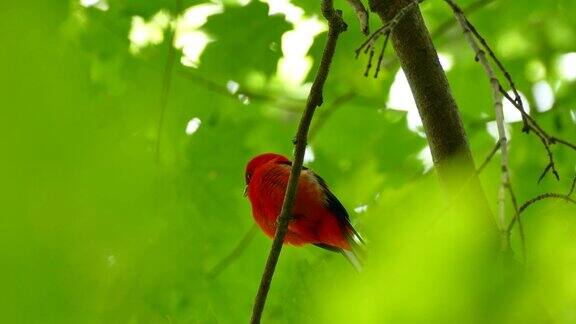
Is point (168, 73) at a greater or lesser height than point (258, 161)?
greater

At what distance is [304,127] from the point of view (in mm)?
2646

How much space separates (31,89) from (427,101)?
4.98 feet

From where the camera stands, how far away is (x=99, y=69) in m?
3.33

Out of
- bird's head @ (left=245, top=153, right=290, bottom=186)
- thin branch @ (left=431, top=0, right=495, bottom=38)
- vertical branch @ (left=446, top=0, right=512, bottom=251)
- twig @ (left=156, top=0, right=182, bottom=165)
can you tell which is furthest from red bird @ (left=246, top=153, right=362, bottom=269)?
vertical branch @ (left=446, top=0, right=512, bottom=251)

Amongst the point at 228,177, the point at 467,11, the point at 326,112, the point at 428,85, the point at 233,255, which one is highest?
the point at 467,11

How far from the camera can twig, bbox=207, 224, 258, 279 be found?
3594mm

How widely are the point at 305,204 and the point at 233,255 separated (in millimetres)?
406

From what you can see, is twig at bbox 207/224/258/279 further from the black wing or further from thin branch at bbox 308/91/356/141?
thin branch at bbox 308/91/356/141

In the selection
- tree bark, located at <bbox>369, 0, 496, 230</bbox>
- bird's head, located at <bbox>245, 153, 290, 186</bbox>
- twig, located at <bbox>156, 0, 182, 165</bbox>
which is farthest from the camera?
bird's head, located at <bbox>245, 153, 290, 186</bbox>

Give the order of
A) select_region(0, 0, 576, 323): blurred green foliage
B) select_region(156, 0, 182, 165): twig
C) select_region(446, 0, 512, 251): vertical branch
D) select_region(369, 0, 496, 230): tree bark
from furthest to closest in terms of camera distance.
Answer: select_region(156, 0, 182, 165): twig → select_region(369, 0, 496, 230): tree bark → select_region(446, 0, 512, 251): vertical branch → select_region(0, 0, 576, 323): blurred green foliage

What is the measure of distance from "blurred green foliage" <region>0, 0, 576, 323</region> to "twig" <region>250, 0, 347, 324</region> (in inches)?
7.5

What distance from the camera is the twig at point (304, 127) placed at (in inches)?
98.9

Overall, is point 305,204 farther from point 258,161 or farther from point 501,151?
point 501,151

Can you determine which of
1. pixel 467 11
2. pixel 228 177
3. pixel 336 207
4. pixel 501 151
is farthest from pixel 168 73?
pixel 501 151
